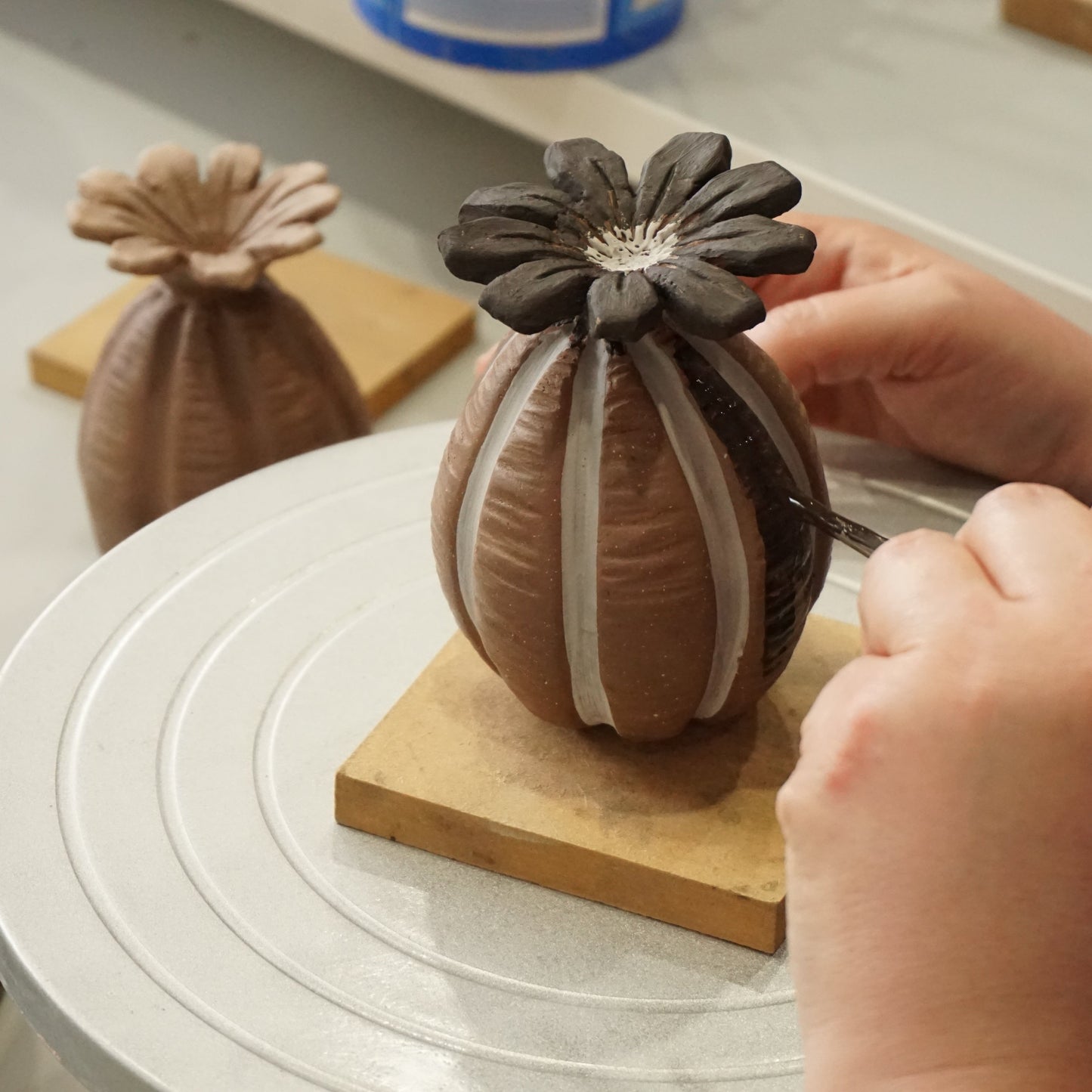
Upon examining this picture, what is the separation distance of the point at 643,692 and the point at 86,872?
254 mm

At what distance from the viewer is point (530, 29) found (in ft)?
4.95

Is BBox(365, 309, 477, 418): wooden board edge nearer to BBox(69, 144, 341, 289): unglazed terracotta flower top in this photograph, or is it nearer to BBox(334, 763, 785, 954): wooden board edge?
BBox(69, 144, 341, 289): unglazed terracotta flower top

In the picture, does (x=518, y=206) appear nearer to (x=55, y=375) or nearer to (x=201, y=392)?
(x=201, y=392)

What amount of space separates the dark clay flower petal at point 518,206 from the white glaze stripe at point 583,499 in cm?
6

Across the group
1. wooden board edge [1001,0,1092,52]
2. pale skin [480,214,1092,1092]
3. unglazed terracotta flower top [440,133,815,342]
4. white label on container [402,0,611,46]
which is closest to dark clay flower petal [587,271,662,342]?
unglazed terracotta flower top [440,133,815,342]

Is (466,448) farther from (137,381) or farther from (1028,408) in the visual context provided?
(137,381)

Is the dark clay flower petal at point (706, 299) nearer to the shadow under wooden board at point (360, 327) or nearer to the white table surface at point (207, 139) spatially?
the white table surface at point (207, 139)

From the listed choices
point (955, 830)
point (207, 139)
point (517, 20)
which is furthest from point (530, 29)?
point (955, 830)

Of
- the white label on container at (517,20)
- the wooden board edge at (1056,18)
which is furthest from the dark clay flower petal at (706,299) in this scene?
the wooden board edge at (1056,18)

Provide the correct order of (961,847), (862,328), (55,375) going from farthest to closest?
(55,375), (862,328), (961,847)

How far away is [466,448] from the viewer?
1.96 feet

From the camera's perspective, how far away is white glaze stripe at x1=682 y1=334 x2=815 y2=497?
0.59 m

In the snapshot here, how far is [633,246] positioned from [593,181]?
38 mm

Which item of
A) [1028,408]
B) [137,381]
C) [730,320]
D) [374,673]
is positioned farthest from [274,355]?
[730,320]
